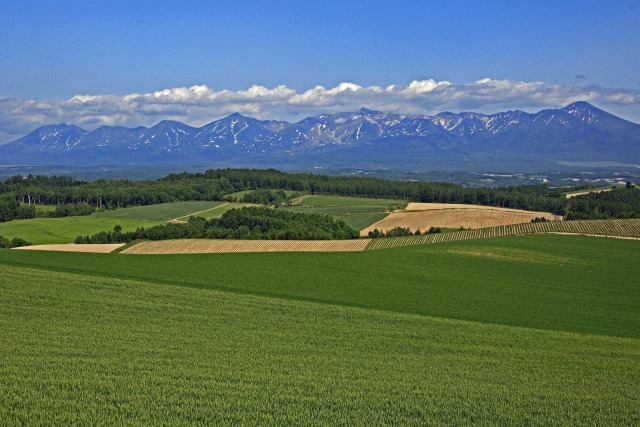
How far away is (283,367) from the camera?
18.7 m

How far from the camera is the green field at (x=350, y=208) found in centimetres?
7704

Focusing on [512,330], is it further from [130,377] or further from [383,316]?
[130,377]

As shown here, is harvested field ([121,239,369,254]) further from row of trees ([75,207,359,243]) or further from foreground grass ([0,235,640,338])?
row of trees ([75,207,359,243])

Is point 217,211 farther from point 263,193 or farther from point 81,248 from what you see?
point 81,248

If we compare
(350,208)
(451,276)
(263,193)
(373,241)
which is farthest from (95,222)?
(451,276)

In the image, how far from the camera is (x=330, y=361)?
1978cm

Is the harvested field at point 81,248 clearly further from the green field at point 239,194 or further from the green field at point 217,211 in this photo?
the green field at point 239,194

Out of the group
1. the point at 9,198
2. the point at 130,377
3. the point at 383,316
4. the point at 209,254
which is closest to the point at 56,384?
the point at 130,377

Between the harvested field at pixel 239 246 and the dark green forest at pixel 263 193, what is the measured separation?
102 ft

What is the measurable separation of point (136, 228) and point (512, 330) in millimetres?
51129

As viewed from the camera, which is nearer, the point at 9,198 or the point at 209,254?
the point at 209,254

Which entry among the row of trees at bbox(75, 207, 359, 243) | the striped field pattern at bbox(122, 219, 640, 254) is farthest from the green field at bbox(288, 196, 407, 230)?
the striped field pattern at bbox(122, 219, 640, 254)

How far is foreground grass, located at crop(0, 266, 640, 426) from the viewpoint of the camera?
14.5m

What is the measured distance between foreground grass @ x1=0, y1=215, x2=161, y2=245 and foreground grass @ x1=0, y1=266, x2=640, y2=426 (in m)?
36.7
